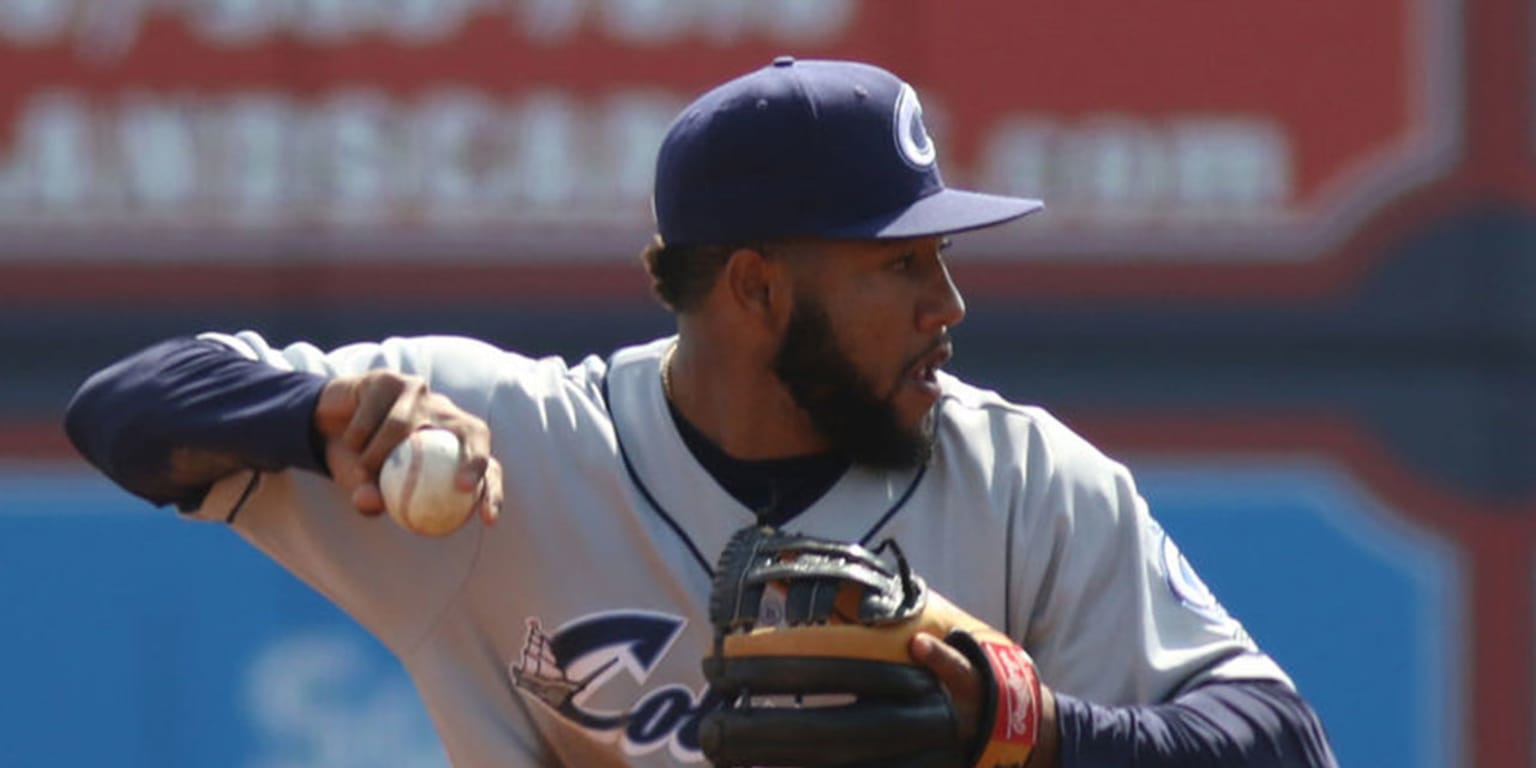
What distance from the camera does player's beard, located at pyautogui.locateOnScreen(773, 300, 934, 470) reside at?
2801 millimetres

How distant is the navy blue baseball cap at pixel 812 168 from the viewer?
9.04ft

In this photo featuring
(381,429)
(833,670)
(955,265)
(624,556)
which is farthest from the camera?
(955,265)

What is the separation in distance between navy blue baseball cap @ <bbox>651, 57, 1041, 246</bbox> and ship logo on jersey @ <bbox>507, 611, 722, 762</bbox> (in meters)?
0.36

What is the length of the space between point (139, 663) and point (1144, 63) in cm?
186

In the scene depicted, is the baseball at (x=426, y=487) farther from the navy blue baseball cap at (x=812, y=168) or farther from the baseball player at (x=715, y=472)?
the navy blue baseball cap at (x=812, y=168)

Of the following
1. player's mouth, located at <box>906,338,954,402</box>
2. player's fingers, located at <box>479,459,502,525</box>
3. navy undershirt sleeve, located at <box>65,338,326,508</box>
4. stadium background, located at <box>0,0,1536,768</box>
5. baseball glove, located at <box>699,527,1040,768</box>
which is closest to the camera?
baseball glove, located at <box>699,527,1040,768</box>

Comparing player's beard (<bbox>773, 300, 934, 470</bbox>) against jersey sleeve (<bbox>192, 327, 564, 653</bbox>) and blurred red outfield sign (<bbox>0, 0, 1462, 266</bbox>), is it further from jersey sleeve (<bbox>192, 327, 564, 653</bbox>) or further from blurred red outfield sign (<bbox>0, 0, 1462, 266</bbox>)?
blurred red outfield sign (<bbox>0, 0, 1462, 266</bbox>)

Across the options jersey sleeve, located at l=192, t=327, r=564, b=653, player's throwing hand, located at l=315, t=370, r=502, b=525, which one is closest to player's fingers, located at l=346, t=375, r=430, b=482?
player's throwing hand, located at l=315, t=370, r=502, b=525

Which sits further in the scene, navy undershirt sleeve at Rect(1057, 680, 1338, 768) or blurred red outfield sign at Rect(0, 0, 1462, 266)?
blurred red outfield sign at Rect(0, 0, 1462, 266)

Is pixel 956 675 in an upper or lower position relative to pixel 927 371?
lower

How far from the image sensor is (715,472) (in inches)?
113

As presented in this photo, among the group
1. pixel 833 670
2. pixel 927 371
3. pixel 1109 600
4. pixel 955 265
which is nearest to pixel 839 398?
pixel 927 371

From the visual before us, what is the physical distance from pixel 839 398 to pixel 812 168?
0.21 m

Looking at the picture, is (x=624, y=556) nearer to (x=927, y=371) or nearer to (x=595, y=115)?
(x=927, y=371)
